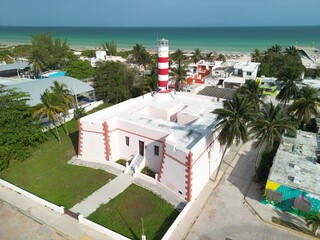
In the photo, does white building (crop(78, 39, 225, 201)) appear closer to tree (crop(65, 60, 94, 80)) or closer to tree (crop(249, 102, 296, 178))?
tree (crop(249, 102, 296, 178))

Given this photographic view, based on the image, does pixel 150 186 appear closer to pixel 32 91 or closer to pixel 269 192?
pixel 269 192

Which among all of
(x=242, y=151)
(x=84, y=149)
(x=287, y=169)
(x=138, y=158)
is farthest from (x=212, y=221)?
(x=84, y=149)

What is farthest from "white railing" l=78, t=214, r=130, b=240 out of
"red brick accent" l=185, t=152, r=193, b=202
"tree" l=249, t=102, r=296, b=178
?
"tree" l=249, t=102, r=296, b=178

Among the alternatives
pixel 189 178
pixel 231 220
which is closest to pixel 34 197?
pixel 189 178

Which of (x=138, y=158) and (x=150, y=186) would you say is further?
(x=138, y=158)

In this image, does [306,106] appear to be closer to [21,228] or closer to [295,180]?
[295,180]
